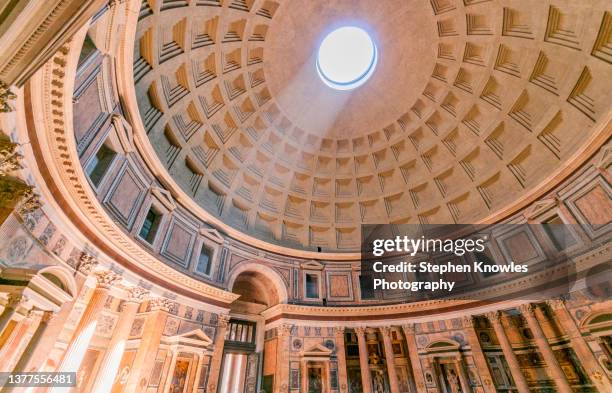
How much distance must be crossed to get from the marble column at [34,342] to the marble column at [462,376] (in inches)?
701

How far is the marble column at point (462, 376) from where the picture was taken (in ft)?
A: 46.5

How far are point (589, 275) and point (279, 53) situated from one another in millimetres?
20366

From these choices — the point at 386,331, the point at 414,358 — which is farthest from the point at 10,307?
the point at 414,358

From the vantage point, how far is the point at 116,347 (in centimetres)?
1079

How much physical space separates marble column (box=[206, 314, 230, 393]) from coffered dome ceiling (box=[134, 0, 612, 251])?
20.9ft

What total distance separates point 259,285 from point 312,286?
3.81 metres

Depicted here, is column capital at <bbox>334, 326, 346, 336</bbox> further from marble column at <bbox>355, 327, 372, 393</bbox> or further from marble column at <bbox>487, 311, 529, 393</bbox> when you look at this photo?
marble column at <bbox>487, 311, 529, 393</bbox>

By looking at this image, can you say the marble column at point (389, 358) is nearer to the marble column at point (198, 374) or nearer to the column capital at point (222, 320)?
the column capital at point (222, 320)

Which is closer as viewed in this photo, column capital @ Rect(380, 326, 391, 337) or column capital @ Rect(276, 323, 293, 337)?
column capital @ Rect(276, 323, 293, 337)

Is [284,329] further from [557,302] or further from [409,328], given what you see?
[557,302]

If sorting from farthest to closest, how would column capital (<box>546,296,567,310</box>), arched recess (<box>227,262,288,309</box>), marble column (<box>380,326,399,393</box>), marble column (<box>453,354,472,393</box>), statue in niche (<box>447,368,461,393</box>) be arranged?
1. arched recess (<box>227,262,288,309</box>)
2. marble column (<box>380,326,399,393</box>)
3. statue in niche (<box>447,368,461,393</box>)
4. marble column (<box>453,354,472,393</box>)
5. column capital (<box>546,296,567,310</box>)

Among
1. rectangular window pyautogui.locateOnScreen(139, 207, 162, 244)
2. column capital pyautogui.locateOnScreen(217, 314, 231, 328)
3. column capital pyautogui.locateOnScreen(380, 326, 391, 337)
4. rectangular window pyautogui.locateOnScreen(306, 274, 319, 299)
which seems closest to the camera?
rectangular window pyautogui.locateOnScreen(139, 207, 162, 244)

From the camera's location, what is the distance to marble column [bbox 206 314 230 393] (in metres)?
13.0

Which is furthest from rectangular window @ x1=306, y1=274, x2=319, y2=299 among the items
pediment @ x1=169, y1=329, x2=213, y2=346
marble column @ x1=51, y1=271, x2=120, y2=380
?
marble column @ x1=51, y1=271, x2=120, y2=380
